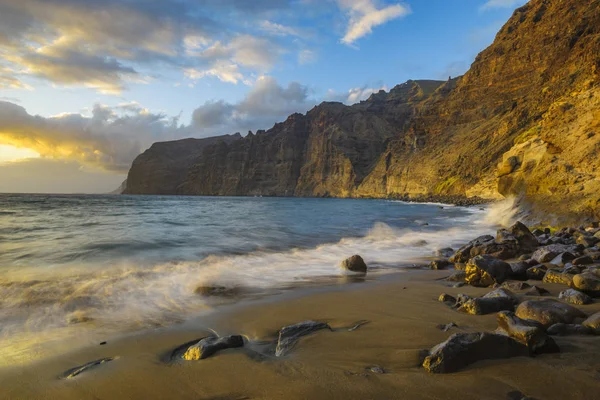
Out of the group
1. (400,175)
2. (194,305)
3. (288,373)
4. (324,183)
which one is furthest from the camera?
(324,183)

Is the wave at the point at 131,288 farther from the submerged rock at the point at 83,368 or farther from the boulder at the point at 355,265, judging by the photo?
the submerged rock at the point at 83,368

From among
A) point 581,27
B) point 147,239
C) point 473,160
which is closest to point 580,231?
point 147,239

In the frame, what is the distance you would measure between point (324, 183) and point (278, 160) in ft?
118

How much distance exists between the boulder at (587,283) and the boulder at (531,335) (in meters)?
2.31

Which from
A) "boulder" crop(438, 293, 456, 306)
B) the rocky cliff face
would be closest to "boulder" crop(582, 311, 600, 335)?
"boulder" crop(438, 293, 456, 306)

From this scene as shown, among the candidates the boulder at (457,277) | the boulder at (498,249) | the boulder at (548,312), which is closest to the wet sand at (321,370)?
the boulder at (548,312)

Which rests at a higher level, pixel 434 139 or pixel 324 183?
pixel 434 139

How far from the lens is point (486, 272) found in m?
5.59

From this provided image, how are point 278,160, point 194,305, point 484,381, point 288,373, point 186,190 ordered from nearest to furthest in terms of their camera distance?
point 484,381 < point 288,373 < point 194,305 < point 278,160 < point 186,190

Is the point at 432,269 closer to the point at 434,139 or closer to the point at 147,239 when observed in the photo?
the point at 147,239

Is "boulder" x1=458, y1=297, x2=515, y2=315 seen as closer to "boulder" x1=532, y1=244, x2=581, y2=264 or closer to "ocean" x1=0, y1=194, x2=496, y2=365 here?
"ocean" x1=0, y1=194, x2=496, y2=365

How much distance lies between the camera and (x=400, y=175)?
100938 millimetres

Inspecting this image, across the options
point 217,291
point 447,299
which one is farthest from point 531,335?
point 217,291

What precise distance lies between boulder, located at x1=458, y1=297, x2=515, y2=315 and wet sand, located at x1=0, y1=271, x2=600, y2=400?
12 cm
